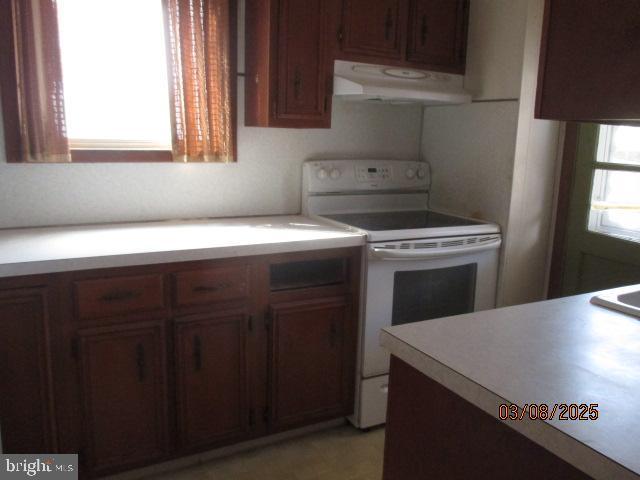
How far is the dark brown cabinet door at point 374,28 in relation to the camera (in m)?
2.46

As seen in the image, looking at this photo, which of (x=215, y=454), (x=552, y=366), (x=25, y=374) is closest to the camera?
(x=552, y=366)

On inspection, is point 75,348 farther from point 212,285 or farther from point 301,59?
point 301,59

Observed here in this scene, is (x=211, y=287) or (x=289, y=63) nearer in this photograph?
(x=211, y=287)

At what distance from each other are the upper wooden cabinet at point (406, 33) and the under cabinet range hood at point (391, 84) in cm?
5

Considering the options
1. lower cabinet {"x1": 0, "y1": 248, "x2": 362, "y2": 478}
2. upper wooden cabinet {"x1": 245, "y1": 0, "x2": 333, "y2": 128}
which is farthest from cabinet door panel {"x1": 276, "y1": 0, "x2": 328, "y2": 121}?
lower cabinet {"x1": 0, "y1": 248, "x2": 362, "y2": 478}

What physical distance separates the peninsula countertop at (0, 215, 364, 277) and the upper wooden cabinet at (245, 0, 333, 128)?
19.0 inches

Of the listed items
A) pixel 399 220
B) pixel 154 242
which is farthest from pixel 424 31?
pixel 154 242

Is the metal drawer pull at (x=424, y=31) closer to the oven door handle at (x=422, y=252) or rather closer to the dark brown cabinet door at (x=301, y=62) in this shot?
the dark brown cabinet door at (x=301, y=62)

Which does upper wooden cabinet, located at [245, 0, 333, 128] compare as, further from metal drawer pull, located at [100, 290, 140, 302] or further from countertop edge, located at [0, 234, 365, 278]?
metal drawer pull, located at [100, 290, 140, 302]

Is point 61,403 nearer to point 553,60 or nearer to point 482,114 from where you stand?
point 553,60

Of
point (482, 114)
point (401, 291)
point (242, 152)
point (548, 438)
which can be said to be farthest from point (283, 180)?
point (548, 438)

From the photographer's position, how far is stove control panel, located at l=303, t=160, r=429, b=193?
2.75 meters

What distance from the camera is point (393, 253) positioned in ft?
7.52

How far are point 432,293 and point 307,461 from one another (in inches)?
36.6
